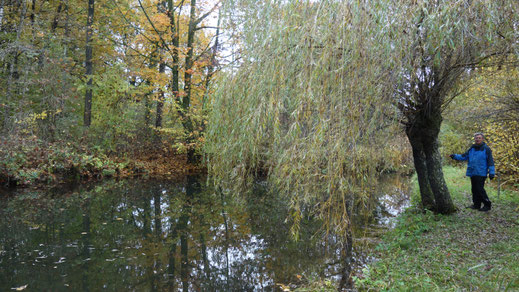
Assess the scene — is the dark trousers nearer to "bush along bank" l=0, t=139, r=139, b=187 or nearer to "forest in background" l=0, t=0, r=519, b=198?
"forest in background" l=0, t=0, r=519, b=198

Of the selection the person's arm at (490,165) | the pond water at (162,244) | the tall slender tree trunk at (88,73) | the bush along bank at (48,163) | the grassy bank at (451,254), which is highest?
the tall slender tree trunk at (88,73)

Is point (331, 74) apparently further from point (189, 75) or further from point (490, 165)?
point (189, 75)

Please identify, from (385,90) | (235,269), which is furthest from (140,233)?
(385,90)

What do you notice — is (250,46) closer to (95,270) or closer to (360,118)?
(360,118)

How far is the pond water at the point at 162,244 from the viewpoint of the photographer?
3768 millimetres

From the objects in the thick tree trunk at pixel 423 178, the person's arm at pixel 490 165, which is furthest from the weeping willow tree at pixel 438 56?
the person's arm at pixel 490 165

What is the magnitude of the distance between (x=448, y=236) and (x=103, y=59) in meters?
15.1

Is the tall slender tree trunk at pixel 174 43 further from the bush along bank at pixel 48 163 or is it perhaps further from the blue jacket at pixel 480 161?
the blue jacket at pixel 480 161

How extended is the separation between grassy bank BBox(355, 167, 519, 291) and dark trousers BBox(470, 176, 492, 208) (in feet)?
0.54

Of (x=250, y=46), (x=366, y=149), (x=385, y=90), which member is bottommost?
(x=366, y=149)

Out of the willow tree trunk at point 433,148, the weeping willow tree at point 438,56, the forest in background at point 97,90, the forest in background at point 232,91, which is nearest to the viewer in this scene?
the weeping willow tree at point 438,56

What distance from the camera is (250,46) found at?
3.85m

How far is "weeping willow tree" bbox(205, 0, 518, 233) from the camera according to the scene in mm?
2762

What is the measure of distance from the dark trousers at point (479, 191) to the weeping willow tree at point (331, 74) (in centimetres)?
203
